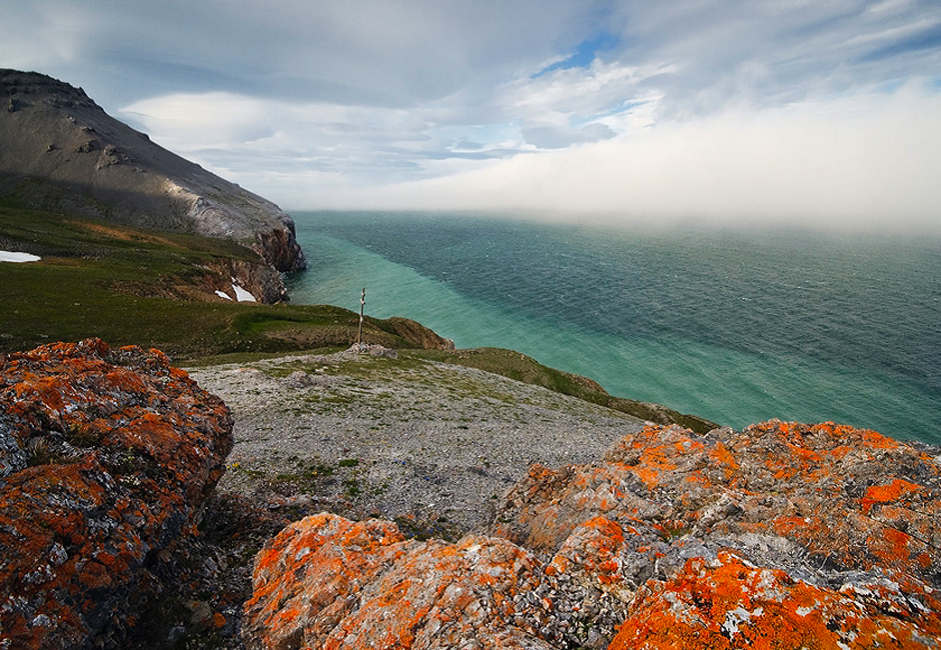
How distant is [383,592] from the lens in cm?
938

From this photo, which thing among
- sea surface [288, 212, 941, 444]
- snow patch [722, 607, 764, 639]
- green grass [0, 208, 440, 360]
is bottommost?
sea surface [288, 212, 941, 444]

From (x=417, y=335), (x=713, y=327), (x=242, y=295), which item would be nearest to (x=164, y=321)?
(x=417, y=335)

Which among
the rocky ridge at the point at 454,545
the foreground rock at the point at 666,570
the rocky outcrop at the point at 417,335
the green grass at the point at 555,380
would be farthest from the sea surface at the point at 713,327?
the rocky ridge at the point at 454,545

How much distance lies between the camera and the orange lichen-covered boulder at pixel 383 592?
8.09m

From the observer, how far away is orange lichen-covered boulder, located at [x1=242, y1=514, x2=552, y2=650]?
8086mm

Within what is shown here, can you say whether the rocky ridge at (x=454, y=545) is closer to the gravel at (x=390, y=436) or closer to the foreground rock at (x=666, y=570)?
the foreground rock at (x=666, y=570)

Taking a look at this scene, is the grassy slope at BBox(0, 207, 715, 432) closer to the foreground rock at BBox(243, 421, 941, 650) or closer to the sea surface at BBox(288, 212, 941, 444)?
the sea surface at BBox(288, 212, 941, 444)

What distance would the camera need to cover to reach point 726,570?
24.0ft

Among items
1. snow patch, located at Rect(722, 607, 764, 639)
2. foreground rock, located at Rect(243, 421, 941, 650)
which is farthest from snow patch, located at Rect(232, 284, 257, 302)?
snow patch, located at Rect(722, 607, 764, 639)

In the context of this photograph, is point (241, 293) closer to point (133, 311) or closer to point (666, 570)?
point (133, 311)

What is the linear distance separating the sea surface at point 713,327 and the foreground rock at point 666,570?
6997cm

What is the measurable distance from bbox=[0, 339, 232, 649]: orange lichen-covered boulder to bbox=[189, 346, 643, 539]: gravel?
5.66 meters

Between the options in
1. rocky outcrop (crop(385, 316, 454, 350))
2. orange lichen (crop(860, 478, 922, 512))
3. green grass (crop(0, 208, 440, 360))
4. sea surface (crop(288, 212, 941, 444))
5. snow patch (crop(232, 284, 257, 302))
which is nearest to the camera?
orange lichen (crop(860, 478, 922, 512))

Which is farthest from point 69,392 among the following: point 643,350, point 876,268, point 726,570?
point 876,268
